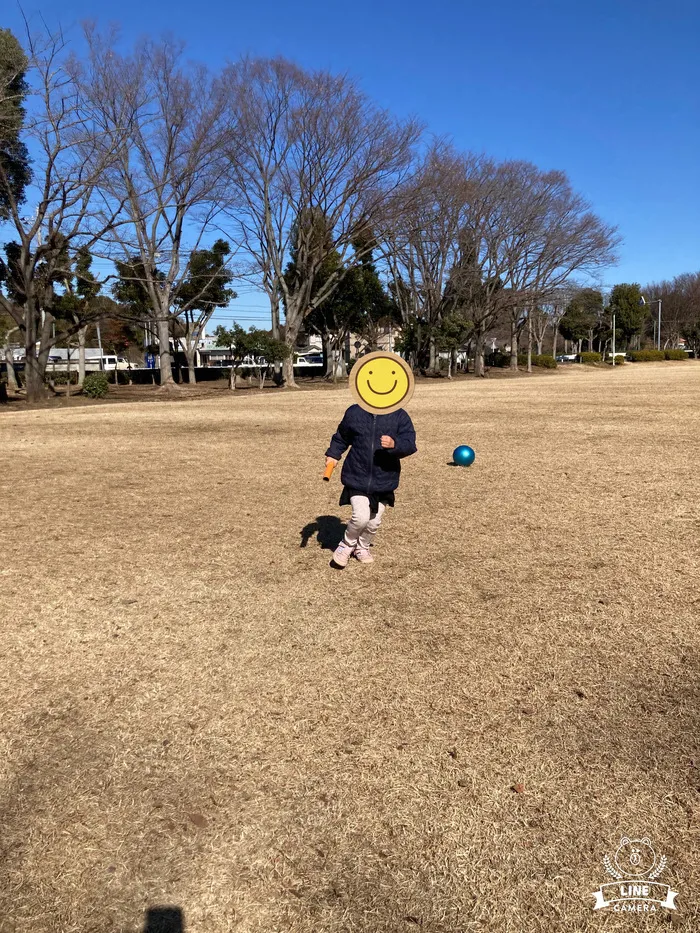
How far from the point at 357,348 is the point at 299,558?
57.5 metres

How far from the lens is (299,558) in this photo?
464cm

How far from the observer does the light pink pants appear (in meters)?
4.16

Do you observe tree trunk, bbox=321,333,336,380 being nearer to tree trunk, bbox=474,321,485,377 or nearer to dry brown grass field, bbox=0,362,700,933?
tree trunk, bbox=474,321,485,377

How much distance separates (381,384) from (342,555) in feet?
3.92

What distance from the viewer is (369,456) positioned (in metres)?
4.11

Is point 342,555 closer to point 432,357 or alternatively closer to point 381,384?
point 381,384

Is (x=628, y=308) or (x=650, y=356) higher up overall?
(x=628, y=308)

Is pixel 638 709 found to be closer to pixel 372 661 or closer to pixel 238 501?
pixel 372 661

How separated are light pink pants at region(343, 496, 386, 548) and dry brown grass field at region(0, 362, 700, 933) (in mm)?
254

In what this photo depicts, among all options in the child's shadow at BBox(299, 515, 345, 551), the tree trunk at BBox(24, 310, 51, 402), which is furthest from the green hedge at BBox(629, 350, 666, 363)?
the child's shadow at BBox(299, 515, 345, 551)

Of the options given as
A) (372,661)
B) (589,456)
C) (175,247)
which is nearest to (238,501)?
(372,661)

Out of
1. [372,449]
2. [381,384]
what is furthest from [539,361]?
[372,449]

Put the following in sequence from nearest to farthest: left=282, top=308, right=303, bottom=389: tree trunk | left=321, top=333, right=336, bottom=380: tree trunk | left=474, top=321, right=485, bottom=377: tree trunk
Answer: left=282, top=308, right=303, bottom=389: tree trunk, left=321, top=333, right=336, bottom=380: tree trunk, left=474, top=321, right=485, bottom=377: tree trunk

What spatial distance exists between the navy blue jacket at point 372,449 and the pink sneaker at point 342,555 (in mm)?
481
